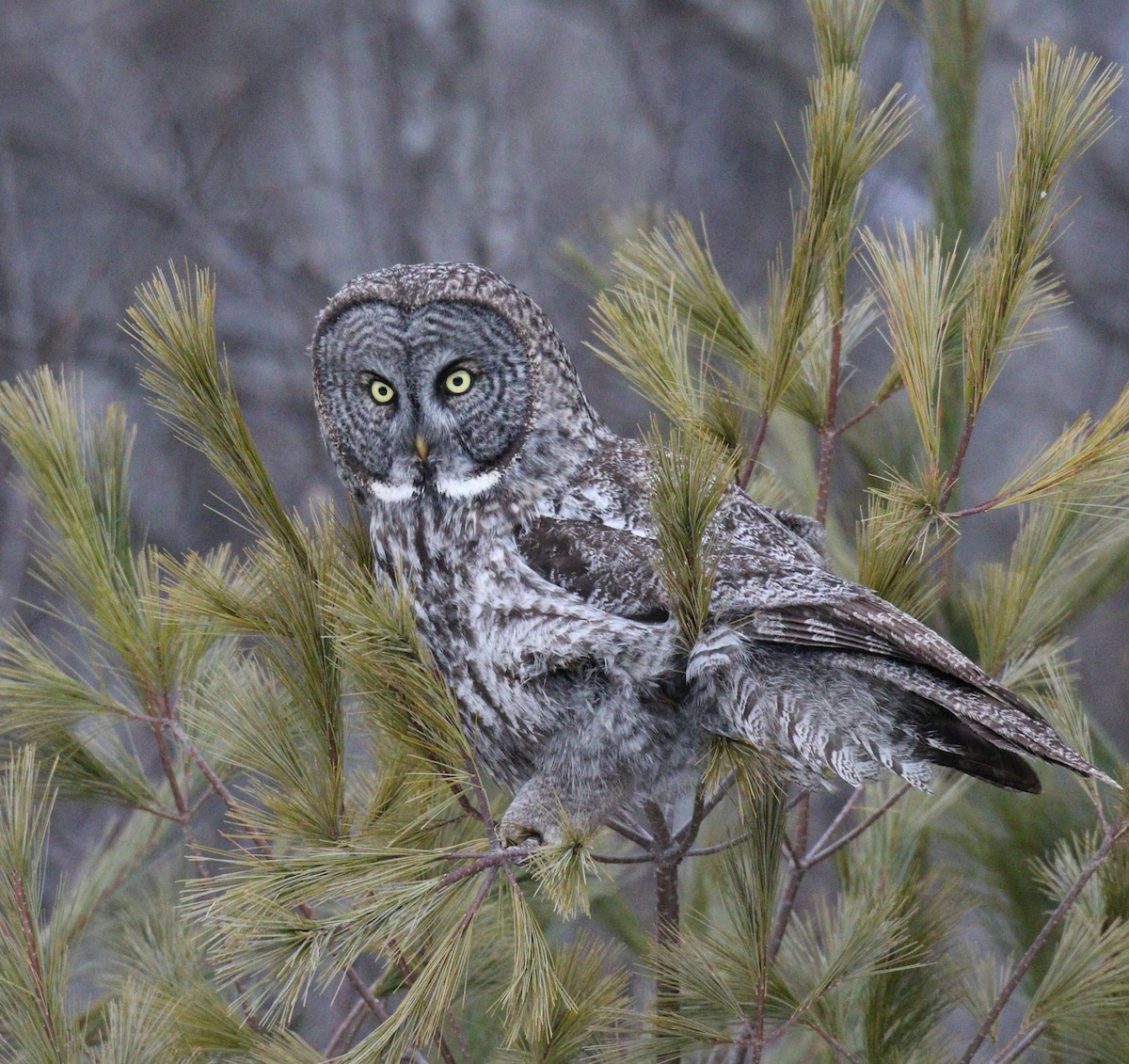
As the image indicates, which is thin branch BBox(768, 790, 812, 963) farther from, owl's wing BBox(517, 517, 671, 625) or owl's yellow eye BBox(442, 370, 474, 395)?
owl's yellow eye BBox(442, 370, 474, 395)

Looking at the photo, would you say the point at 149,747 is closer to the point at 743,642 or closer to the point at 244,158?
the point at 244,158

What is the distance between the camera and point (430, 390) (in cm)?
175

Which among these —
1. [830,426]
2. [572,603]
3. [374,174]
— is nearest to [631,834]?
[572,603]

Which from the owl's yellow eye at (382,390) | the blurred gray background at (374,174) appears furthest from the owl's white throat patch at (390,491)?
the blurred gray background at (374,174)

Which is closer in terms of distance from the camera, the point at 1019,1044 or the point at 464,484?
the point at 1019,1044

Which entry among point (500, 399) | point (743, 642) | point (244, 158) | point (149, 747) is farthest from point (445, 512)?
point (244, 158)

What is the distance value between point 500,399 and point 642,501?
0.80 feet

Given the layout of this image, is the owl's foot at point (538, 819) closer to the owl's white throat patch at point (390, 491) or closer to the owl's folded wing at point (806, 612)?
the owl's folded wing at point (806, 612)

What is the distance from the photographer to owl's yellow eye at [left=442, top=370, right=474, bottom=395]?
1.75m

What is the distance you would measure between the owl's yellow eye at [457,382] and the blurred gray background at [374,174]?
277cm

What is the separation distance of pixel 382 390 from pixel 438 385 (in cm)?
8

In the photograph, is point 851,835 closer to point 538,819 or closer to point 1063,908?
point 1063,908

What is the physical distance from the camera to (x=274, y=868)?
4.43 ft

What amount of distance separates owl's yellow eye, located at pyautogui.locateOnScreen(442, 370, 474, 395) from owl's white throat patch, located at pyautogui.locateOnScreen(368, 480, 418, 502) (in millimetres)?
141
